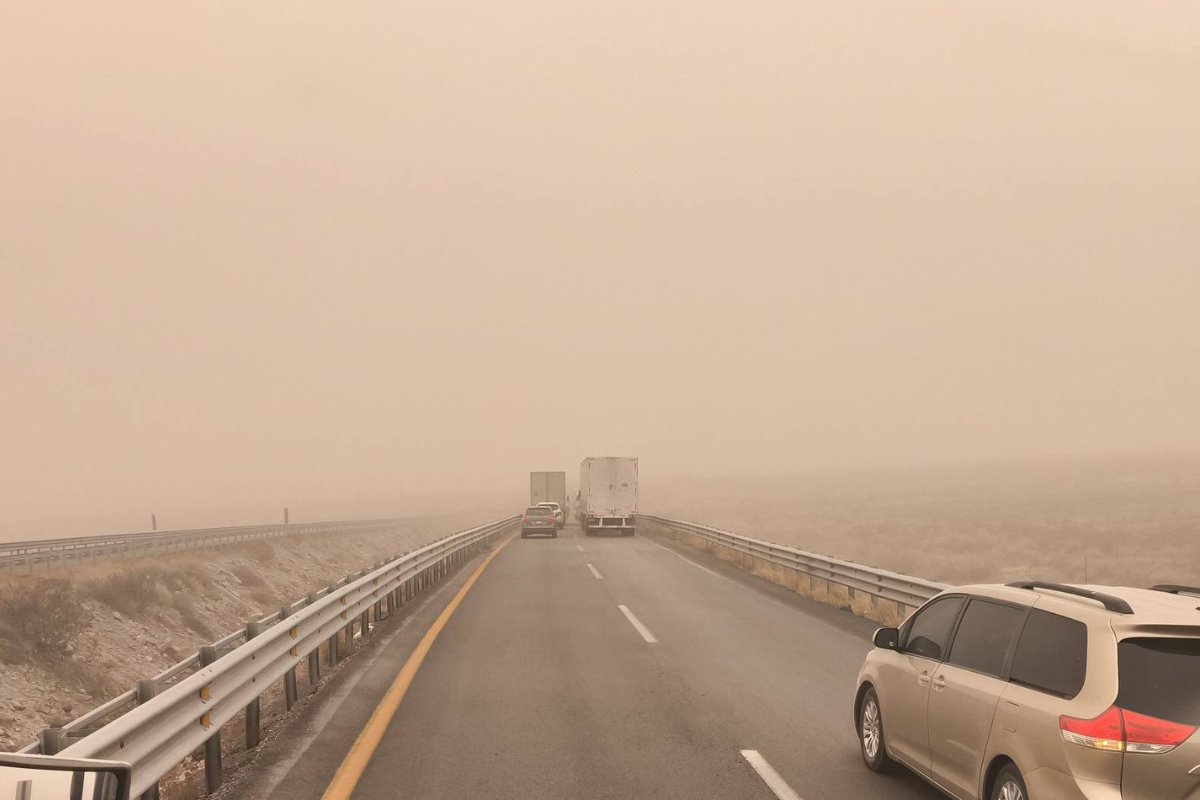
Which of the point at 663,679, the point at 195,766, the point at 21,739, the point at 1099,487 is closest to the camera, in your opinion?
the point at 195,766

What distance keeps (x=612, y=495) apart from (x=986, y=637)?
36.8 metres

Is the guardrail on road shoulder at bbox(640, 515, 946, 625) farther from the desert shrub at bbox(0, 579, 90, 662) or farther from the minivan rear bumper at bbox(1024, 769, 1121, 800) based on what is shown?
the desert shrub at bbox(0, 579, 90, 662)

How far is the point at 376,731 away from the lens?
770cm

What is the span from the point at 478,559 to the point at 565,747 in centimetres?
2157

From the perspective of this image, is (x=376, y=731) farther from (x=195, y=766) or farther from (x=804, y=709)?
(x=804, y=709)

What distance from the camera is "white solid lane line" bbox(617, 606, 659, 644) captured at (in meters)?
12.6

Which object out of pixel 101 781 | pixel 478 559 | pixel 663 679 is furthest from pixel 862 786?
pixel 478 559

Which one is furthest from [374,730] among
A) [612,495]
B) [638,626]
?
[612,495]

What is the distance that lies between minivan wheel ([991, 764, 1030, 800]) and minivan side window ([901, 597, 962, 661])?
1051mm

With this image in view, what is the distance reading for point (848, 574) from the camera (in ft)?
53.9

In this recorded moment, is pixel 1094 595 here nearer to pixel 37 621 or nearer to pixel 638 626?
pixel 638 626

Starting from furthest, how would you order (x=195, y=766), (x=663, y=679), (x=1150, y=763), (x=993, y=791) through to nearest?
(x=663, y=679) < (x=195, y=766) < (x=993, y=791) < (x=1150, y=763)

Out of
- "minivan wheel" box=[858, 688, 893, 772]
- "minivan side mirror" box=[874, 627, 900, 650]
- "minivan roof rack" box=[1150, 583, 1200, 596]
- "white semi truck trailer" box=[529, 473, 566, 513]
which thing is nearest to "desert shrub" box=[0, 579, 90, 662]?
"minivan wheel" box=[858, 688, 893, 772]

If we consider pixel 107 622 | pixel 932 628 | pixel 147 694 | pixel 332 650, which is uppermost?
pixel 932 628
